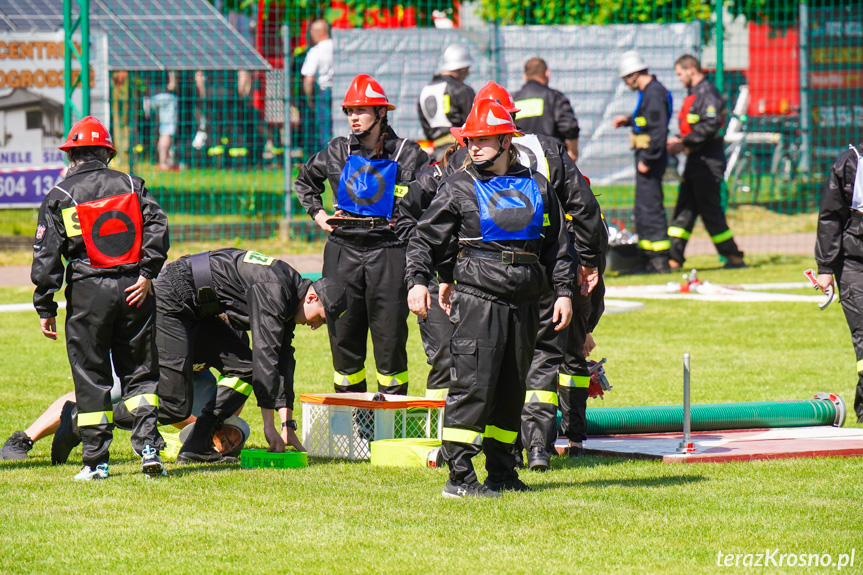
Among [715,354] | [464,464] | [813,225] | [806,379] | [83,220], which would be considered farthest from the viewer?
[813,225]

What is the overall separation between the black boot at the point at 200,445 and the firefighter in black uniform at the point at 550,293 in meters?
1.85

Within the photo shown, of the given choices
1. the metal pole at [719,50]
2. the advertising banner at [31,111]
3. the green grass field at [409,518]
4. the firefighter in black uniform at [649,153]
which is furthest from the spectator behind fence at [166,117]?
the green grass field at [409,518]

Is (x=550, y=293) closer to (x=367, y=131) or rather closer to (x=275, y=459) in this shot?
(x=275, y=459)

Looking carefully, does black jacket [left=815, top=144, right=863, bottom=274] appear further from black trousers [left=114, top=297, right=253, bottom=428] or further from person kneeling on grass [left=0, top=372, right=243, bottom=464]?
person kneeling on grass [left=0, top=372, right=243, bottom=464]

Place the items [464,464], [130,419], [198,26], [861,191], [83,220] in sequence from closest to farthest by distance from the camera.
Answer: [464,464] < [83,220] < [130,419] < [861,191] < [198,26]

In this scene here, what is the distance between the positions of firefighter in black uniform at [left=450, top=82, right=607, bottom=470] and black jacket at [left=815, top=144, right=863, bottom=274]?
6.85ft

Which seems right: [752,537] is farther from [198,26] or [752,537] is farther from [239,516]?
[198,26]

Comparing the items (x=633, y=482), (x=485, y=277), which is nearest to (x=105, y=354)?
(x=485, y=277)

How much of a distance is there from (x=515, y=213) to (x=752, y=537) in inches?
75.6

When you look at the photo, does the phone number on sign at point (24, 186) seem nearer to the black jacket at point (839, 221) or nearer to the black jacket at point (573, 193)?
the black jacket at point (573, 193)

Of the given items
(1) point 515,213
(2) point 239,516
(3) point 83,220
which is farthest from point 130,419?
(1) point 515,213

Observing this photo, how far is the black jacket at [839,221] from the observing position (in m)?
8.38

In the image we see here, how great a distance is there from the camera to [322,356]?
11.4m

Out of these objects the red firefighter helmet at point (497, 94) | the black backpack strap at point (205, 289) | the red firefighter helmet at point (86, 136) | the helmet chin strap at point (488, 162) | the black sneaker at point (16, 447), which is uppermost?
the red firefighter helmet at point (497, 94)
